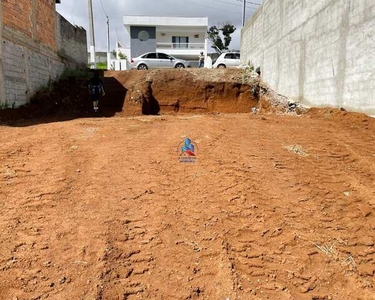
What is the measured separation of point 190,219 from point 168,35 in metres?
32.4

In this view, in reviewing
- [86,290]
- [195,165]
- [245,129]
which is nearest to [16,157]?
[195,165]

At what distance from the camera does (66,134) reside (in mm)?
6297

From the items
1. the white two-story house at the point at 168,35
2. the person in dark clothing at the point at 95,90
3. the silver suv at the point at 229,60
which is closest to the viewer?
the person in dark clothing at the point at 95,90

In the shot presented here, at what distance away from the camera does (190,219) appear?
337cm

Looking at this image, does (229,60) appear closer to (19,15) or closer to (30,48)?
(30,48)

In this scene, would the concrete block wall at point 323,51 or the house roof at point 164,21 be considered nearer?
the concrete block wall at point 323,51

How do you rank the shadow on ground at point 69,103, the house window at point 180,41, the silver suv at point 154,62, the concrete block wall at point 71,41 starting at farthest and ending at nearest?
the house window at point 180,41 < the silver suv at point 154,62 < the concrete block wall at point 71,41 < the shadow on ground at point 69,103

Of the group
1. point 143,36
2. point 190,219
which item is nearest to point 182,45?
point 143,36

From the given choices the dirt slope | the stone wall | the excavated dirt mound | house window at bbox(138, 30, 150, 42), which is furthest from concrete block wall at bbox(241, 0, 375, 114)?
house window at bbox(138, 30, 150, 42)

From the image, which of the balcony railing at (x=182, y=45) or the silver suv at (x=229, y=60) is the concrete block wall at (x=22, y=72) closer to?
the silver suv at (x=229, y=60)

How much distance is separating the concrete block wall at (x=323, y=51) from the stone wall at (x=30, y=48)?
7.92 metres

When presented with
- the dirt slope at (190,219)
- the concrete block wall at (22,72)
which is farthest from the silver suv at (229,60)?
the dirt slope at (190,219)

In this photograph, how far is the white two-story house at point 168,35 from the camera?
104 ft

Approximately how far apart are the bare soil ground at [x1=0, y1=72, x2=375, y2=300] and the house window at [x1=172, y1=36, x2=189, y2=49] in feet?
96.3
